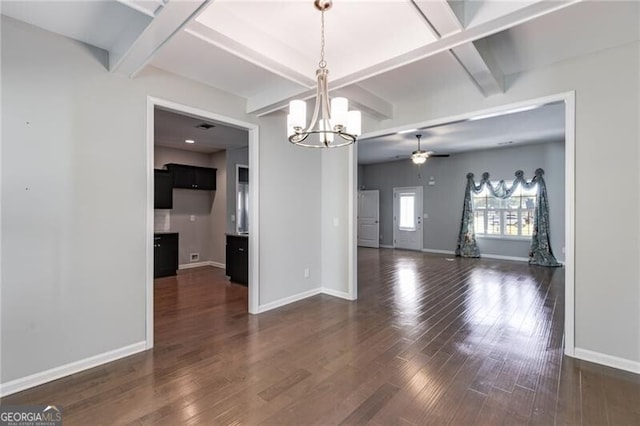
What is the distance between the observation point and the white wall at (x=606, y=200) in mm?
2512

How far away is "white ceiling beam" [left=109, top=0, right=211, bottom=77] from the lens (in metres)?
1.82

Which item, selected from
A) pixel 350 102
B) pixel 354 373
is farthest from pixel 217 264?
pixel 354 373

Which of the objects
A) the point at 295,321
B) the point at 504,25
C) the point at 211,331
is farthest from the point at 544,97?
the point at 211,331

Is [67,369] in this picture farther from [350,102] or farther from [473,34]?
[473,34]

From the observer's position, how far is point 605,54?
2625 mm

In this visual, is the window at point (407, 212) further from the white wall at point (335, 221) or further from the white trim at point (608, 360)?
the white trim at point (608, 360)

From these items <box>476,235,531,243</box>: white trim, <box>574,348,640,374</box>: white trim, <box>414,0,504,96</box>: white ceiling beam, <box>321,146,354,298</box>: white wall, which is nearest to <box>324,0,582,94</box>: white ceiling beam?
<box>414,0,504,96</box>: white ceiling beam

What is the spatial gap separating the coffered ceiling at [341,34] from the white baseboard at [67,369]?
246 centimetres

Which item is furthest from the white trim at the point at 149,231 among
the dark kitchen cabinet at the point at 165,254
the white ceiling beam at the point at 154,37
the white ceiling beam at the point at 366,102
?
the dark kitchen cabinet at the point at 165,254

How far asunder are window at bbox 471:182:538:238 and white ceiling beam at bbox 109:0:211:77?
820 centimetres

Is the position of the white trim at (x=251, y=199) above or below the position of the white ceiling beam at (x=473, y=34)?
below

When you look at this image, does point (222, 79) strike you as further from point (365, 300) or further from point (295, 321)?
point (365, 300)

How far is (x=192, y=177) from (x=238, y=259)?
2.58m

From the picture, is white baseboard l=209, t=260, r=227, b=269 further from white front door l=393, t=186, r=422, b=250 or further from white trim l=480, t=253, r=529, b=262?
white trim l=480, t=253, r=529, b=262
